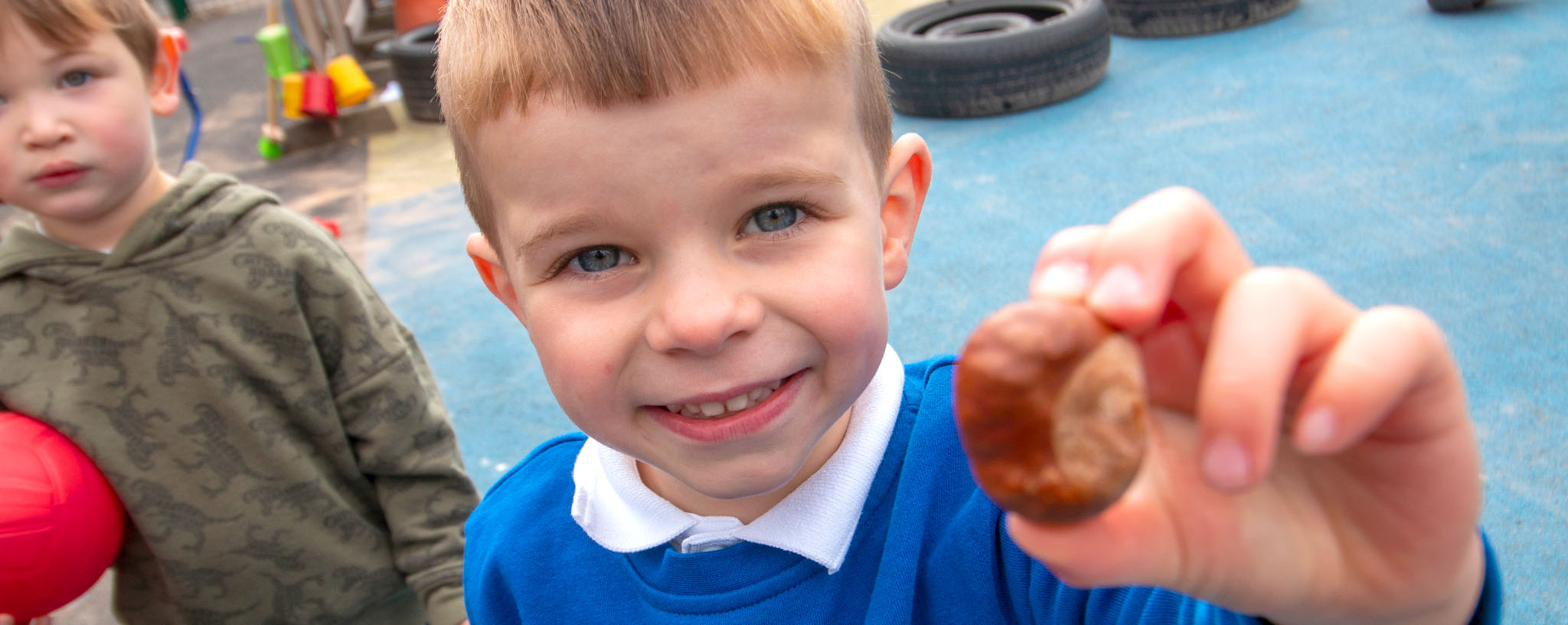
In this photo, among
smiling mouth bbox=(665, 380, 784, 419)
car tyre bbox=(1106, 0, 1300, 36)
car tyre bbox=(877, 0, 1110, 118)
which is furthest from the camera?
car tyre bbox=(1106, 0, 1300, 36)

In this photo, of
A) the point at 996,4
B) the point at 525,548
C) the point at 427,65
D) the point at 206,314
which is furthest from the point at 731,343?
the point at 427,65

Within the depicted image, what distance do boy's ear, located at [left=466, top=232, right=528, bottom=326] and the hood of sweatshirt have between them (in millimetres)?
734

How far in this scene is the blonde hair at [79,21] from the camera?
1617mm

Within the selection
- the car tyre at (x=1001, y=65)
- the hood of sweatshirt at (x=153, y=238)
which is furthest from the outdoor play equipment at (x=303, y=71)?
the hood of sweatshirt at (x=153, y=238)

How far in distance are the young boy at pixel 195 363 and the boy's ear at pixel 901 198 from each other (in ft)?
3.47

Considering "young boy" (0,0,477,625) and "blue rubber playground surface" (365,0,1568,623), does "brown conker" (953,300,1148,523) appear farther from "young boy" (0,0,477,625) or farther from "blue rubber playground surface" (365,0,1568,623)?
"blue rubber playground surface" (365,0,1568,623)

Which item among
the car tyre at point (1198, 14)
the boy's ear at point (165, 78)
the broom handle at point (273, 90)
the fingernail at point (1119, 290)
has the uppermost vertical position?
the fingernail at point (1119, 290)

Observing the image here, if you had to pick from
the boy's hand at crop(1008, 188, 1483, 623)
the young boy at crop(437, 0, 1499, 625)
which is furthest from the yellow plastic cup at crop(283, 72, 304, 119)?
the boy's hand at crop(1008, 188, 1483, 623)

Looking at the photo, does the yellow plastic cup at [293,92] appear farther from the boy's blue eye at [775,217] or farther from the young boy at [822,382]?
the boy's blue eye at [775,217]

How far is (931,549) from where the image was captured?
114cm

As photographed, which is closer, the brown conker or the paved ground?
the brown conker

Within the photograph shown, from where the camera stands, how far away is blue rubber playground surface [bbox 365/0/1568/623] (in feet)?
7.88

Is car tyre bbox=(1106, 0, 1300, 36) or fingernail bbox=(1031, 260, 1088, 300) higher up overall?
fingernail bbox=(1031, 260, 1088, 300)

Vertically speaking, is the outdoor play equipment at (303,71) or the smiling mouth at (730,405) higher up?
the smiling mouth at (730,405)
